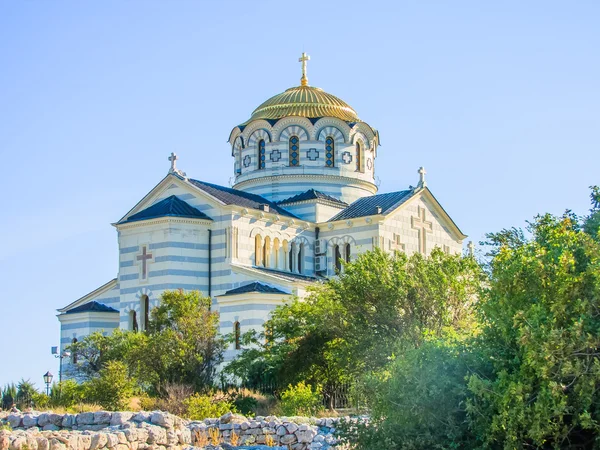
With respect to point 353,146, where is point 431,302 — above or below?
below

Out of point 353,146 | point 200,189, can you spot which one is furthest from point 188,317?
point 353,146

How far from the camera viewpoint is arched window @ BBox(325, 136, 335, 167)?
58.4 m

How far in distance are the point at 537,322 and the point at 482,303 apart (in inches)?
108

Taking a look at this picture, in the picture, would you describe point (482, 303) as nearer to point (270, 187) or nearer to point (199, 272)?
point (199, 272)

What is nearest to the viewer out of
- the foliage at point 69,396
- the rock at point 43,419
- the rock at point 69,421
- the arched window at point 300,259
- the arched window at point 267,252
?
the rock at point 43,419

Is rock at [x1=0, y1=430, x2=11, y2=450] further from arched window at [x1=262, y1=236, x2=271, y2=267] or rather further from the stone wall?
arched window at [x1=262, y1=236, x2=271, y2=267]

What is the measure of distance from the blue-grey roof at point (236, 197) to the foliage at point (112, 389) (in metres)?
14.3

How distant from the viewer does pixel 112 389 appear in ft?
126

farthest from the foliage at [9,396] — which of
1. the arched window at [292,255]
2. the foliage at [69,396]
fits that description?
the arched window at [292,255]

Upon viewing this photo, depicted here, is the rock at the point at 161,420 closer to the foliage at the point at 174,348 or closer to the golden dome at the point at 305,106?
the foliage at the point at 174,348

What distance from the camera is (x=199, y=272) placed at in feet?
168

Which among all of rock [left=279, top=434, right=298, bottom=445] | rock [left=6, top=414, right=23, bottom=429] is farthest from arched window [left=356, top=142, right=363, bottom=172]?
rock [left=6, top=414, right=23, bottom=429]

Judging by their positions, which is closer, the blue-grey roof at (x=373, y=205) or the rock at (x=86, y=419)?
the rock at (x=86, y=419)

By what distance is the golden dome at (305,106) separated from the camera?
5862cm
